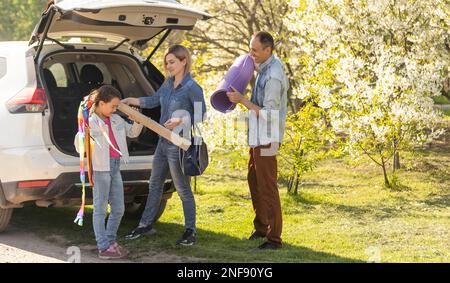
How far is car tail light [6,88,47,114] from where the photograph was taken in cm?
663

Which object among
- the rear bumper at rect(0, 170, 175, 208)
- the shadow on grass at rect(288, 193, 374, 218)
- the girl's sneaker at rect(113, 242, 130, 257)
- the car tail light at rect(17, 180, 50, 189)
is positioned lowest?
the shadow on grass at rect(288, 193, 374, 218)

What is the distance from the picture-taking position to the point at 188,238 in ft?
22.7

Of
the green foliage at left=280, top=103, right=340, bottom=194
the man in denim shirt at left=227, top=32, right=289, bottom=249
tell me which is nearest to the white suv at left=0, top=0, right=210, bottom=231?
the man in denim shirt at left=227, top=32, right=289, bottom=249

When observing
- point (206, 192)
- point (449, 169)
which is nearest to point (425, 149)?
point (449, 169)

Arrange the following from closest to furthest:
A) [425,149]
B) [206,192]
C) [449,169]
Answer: [206,192] → [449,169] → [425,149]

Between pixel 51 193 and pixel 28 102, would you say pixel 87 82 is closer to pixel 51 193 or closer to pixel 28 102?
pixel 28 102

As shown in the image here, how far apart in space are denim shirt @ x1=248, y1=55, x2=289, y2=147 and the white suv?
86cm

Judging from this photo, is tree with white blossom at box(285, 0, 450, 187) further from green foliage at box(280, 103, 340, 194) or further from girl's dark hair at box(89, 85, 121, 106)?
girl's dark hair at box(89, 85, 121, 106)

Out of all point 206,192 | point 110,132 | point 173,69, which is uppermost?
point 173,69
